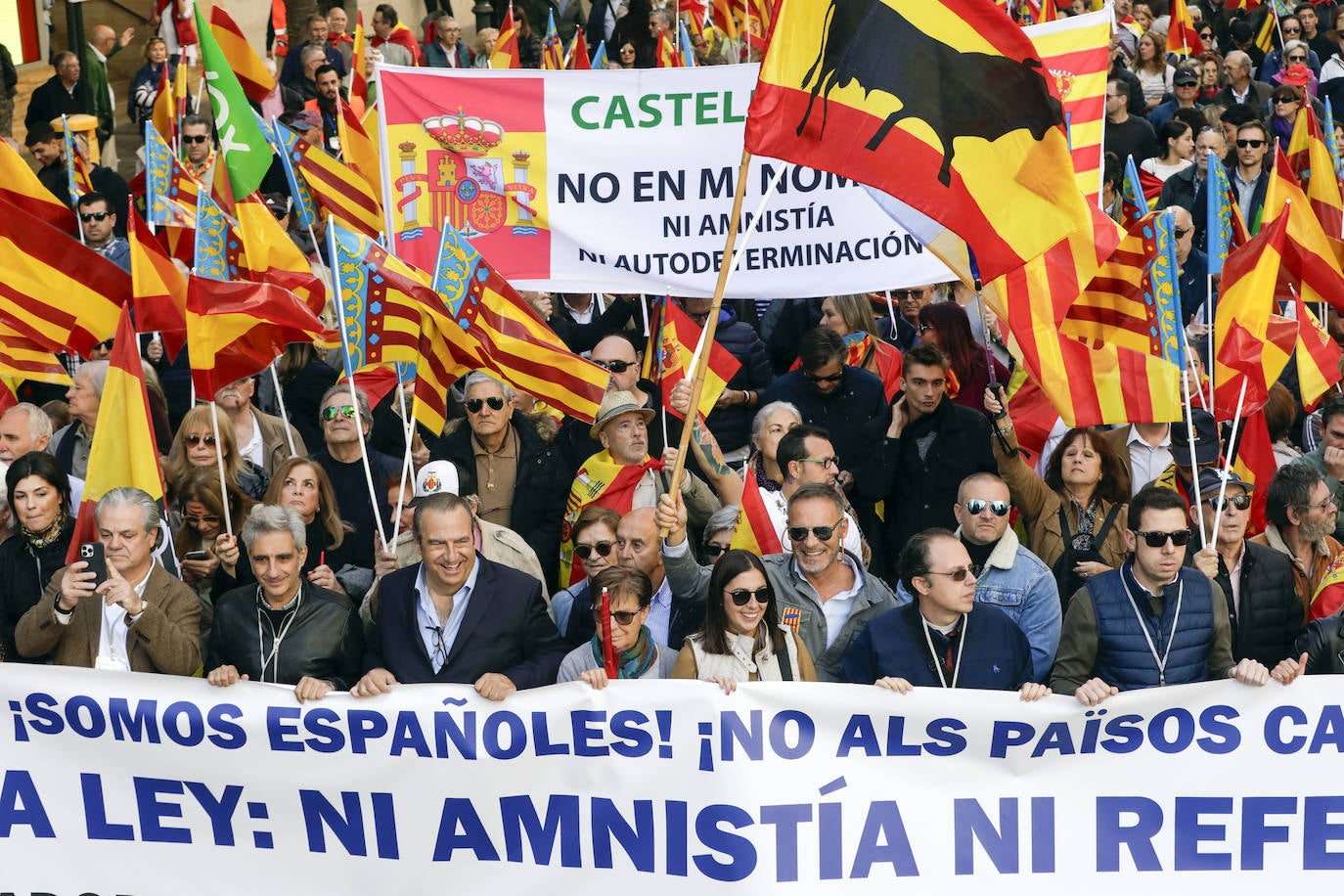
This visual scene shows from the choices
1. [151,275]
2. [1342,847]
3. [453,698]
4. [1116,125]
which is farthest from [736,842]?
[1116,125]

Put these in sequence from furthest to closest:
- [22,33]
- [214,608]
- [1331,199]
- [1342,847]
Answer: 1. [22,33]
2. [1331,199]
3. [214,608]
4. [1342,847]

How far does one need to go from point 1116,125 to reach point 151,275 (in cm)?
744

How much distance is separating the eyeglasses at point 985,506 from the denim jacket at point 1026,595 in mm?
81

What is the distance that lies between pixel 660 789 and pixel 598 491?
2238 mm

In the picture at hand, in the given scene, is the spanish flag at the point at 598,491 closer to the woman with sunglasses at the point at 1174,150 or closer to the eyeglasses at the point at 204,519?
the eyeglasses at the point at 204,519

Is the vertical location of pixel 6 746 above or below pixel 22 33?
below

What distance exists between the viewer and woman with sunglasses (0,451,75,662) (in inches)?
279

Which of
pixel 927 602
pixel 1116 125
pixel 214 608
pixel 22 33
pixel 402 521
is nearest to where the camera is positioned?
pixel 927 602

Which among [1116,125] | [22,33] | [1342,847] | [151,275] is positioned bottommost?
[1342,847]

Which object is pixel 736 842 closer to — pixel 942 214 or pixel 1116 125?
pixel 942 214

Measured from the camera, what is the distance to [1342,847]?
18.9 ft

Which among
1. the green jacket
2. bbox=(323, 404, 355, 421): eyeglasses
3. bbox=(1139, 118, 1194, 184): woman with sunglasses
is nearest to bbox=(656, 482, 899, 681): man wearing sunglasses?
bbox=(323, 404, 355, 421): eyeglasses

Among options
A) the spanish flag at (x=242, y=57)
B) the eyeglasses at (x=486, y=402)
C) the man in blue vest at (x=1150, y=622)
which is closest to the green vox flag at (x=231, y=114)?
the eyeglasses at (x=486, y=402)

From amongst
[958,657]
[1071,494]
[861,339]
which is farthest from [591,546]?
[861,339]
